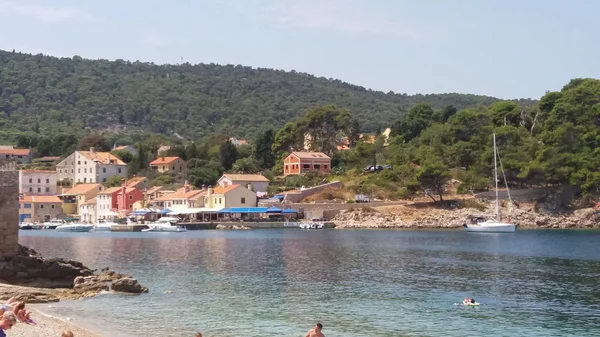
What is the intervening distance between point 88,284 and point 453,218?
187ft

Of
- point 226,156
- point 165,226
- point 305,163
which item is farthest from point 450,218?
point 226,156

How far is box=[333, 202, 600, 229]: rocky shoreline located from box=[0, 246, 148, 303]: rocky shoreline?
53.0 metres

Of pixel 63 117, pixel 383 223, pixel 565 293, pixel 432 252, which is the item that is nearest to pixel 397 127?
pixel 383 223

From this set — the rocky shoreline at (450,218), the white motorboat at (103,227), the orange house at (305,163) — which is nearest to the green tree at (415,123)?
the orange house at (305,163)

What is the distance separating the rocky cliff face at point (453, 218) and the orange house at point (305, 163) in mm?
15794

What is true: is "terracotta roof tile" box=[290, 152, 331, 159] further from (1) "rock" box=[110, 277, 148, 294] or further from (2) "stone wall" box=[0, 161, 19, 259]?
(2) "stone wall" box=[0, 161, 19, 259]

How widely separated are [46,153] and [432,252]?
302 ft

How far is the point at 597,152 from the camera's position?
81438 mm

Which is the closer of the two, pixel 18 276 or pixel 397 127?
pixel 18 276

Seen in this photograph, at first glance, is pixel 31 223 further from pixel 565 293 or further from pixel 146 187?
pixel 565 293

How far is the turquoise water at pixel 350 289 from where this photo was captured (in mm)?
23594

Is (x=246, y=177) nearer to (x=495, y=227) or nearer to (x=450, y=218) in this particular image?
(x=450, y=218)

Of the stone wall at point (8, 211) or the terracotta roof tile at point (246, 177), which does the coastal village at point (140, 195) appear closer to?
the terracotta roof tile at point (246, 177)

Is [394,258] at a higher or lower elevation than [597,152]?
lower
